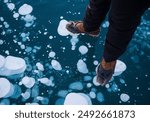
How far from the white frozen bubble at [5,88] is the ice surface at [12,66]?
1.5 inches

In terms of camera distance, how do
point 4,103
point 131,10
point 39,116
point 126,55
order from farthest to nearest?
point 126,55, point 4,103, point 39,116, point 131,10

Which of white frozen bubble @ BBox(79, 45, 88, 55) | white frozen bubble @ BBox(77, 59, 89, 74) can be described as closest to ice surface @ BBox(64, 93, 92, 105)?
white frozen bubble @ BBox(77, 59, 89, 74)

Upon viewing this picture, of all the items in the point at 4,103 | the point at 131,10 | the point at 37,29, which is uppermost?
the point at 131,10

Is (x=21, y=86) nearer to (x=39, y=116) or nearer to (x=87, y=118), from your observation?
(x=39, y=116)

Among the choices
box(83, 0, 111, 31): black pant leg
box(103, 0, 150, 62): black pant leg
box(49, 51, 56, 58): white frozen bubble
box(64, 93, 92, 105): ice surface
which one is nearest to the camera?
box(103, 0, 150, 62): black pant leg

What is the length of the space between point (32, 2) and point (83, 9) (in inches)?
11.3

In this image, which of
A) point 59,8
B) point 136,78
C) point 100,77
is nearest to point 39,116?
point 100,77

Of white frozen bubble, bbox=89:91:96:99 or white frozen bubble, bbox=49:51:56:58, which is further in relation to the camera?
white frozen bubble, bbox=49:51:56:58

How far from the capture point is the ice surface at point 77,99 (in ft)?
3.58

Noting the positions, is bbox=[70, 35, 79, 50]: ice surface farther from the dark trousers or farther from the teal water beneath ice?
the dark trousers

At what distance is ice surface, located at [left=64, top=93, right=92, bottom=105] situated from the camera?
3.58 feet

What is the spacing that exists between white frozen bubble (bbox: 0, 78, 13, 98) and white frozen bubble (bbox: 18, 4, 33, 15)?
0.41 m

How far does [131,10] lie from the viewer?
2.54ft

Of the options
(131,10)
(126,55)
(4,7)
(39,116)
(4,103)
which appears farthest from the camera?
(4,7)
